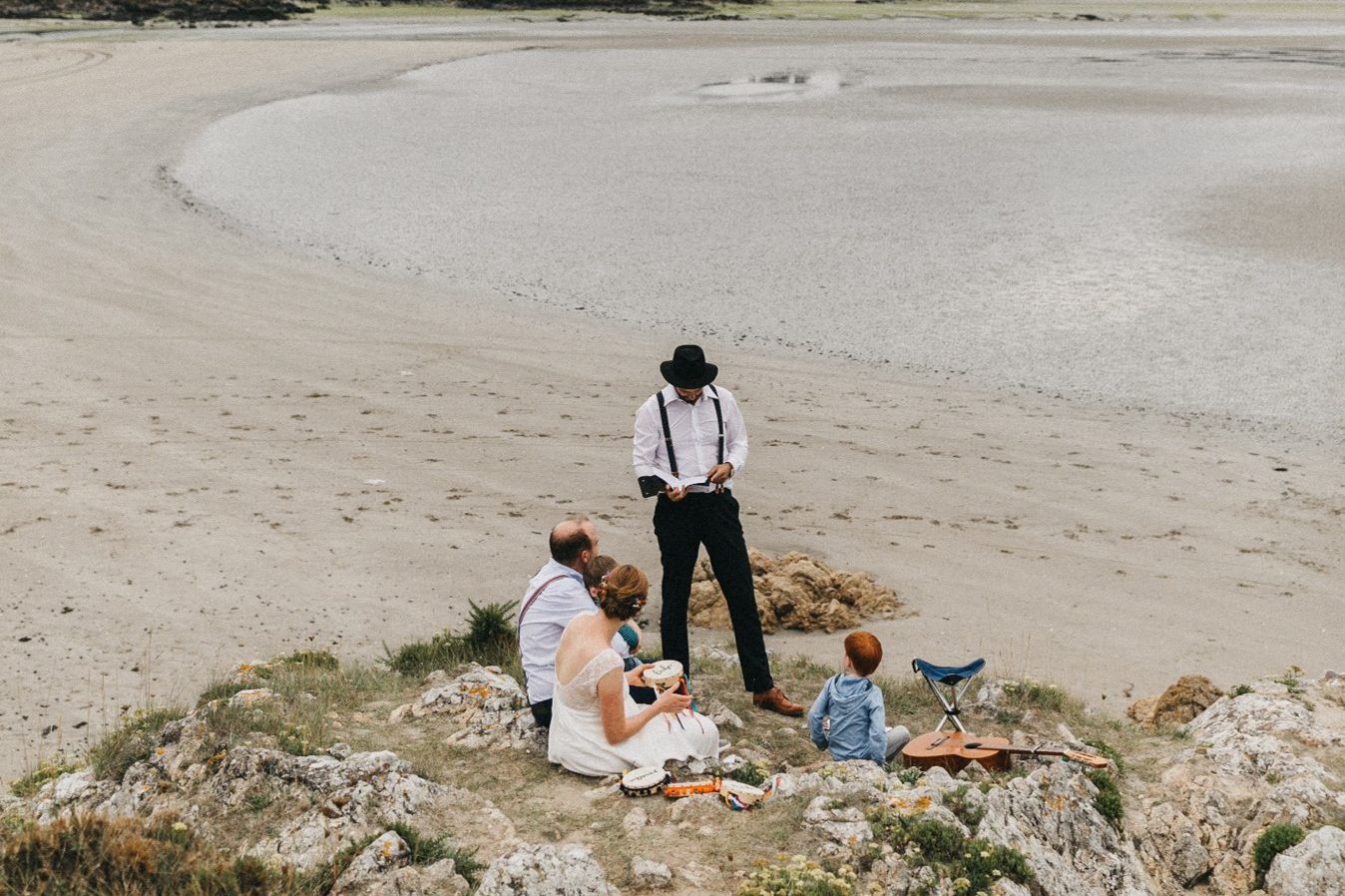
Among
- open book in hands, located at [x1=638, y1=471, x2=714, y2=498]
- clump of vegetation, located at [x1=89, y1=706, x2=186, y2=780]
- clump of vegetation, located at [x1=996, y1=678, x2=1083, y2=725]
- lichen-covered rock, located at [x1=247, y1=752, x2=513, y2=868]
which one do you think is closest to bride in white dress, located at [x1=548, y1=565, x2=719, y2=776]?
lichen-covered rock, located at [x1=247, y1=752, x2=513, y2=868]

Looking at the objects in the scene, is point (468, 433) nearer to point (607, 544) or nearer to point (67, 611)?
point (607, 544)

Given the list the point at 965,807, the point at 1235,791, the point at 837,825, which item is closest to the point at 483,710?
the point at 837,825

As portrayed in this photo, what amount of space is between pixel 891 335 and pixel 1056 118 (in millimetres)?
22308

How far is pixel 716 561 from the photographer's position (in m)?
8.20

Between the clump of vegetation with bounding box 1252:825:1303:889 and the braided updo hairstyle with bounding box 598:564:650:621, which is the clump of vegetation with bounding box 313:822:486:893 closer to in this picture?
the braided updo hairstyle with bounding box 598:564:650:621

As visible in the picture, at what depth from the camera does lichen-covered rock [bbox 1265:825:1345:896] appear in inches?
238

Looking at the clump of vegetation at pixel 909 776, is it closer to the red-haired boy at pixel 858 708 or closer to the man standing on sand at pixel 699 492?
the red-haired boy at pixel 858 708

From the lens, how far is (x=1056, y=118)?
125ft

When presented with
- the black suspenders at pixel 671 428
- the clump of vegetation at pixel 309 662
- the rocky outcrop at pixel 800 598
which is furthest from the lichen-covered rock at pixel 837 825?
the rocky outcrop at pixel 800 598

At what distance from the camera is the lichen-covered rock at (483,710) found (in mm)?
7246

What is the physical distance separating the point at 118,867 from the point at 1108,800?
4.43 m

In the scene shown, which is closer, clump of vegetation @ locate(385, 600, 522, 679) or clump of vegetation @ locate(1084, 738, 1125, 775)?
clump of vegetation @ locate(1084, 738, 1125, 775)

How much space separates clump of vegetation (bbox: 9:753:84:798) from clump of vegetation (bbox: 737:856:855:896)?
12.3 ft

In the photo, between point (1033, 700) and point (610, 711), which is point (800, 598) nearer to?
point (1033, 700)
